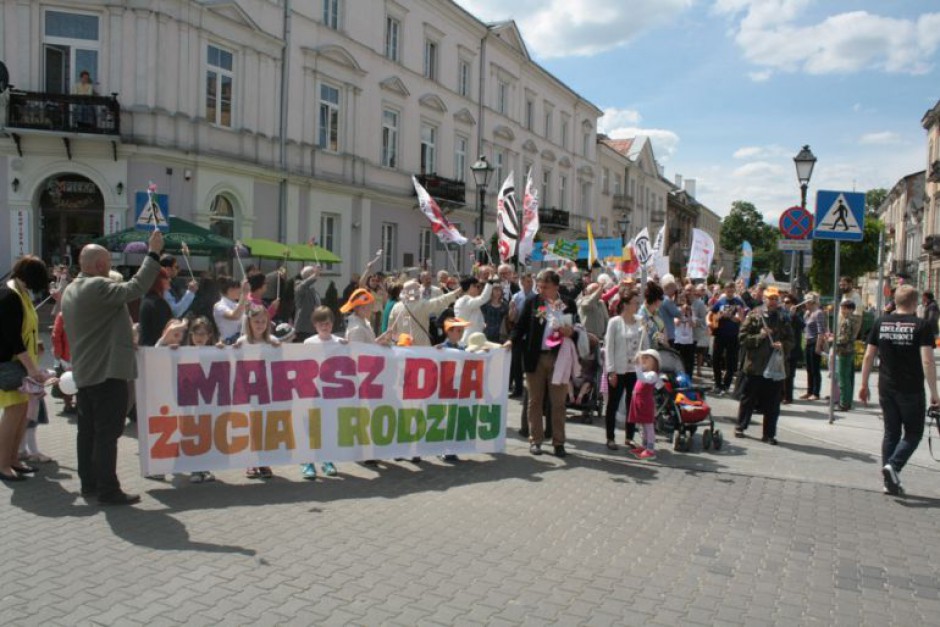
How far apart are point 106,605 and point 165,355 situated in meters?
2.75

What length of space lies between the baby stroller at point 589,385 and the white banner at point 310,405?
2.63 m

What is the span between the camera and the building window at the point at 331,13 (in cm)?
2592

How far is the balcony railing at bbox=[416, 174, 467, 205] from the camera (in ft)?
105

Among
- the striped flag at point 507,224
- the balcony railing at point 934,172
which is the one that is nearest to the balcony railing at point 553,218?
the balcony railing at point 934,172

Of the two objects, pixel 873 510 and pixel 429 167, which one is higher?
pixel 429 167

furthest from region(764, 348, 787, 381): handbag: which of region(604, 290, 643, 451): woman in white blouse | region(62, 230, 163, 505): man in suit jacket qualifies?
region(62, 230, 163, 505): man in suit jacket

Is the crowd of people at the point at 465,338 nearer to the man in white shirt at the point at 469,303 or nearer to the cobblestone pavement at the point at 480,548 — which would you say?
the man in white shirt at the point at 469,303

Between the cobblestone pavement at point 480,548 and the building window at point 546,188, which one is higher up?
the building window at point 546,188

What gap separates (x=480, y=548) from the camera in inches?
205

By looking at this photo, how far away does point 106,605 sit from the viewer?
4.16m

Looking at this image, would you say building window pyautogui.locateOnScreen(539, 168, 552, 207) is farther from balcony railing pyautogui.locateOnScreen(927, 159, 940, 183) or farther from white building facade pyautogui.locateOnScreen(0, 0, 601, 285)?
balcony railing pyautogui.locateOnScreen(927, 159, 940, 183)

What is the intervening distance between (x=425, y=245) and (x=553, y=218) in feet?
44.2

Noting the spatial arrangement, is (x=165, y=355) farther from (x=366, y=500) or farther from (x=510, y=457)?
(x=510, y=457)

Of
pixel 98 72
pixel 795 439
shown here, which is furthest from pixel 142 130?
pixel 795 439
